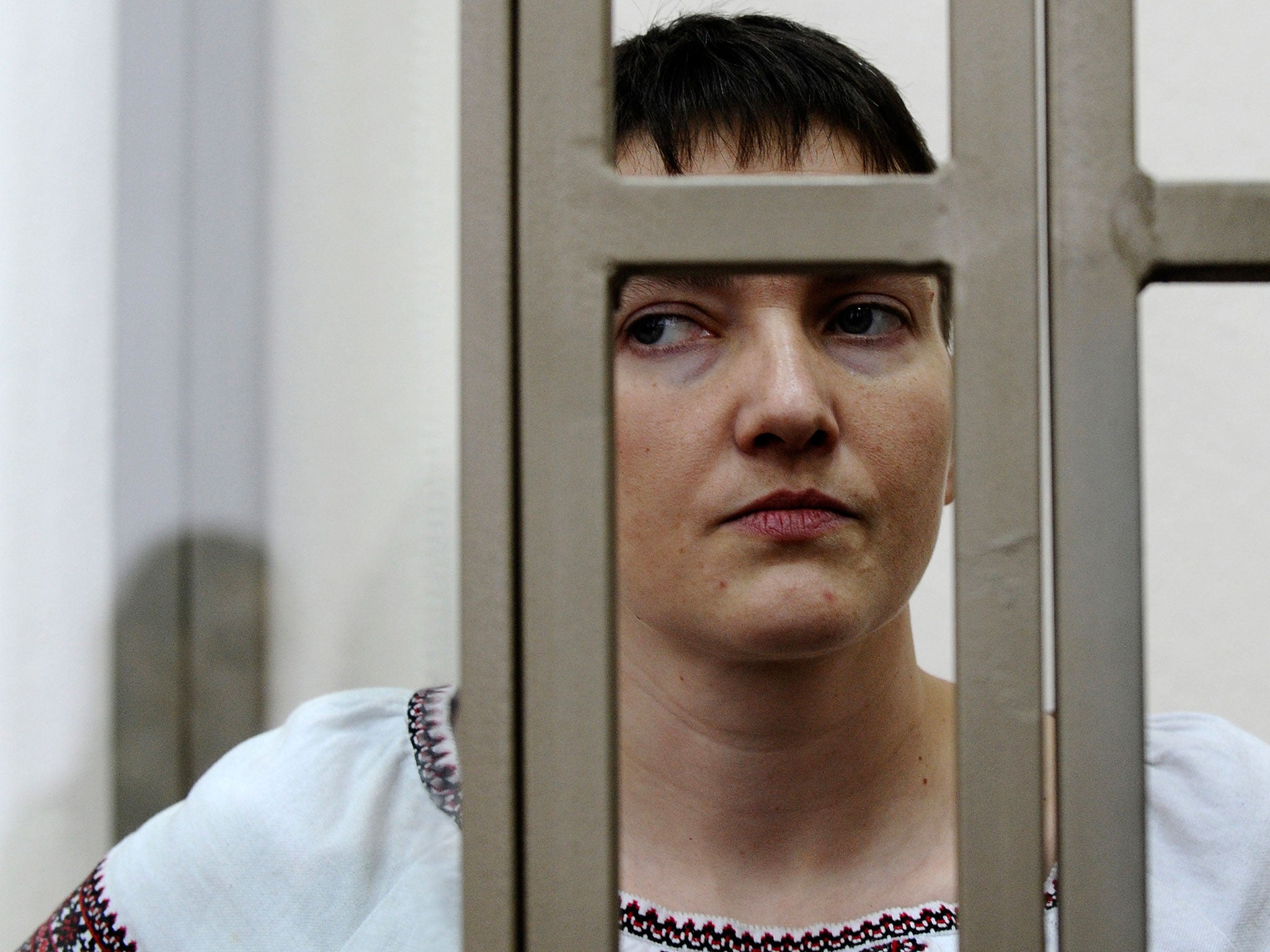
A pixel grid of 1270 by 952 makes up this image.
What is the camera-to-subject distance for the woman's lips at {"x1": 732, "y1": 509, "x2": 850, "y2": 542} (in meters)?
0.58

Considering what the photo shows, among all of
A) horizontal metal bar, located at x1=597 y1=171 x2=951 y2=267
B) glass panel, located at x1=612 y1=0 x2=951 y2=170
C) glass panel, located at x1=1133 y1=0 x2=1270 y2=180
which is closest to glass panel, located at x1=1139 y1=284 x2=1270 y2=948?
glass panel, located at x1=1133 y1=0 x2=1270 y2=180

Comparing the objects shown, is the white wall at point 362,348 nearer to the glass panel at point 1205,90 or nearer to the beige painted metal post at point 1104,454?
the glass panel at point 1205,90

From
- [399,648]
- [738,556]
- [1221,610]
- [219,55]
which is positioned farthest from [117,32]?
[1221,610]

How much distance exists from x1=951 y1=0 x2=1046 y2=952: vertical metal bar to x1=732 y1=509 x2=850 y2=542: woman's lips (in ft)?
0.86

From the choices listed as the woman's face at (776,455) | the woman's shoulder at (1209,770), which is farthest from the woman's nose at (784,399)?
the woman's shoulder at (1209,770)

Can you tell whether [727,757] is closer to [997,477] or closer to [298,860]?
[298,860]

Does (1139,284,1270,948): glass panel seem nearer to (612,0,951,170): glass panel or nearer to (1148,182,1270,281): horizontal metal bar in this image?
(612,0,951,170): glass panel

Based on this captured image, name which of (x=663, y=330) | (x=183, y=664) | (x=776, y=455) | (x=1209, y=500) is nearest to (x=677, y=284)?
(x=663, y=330)

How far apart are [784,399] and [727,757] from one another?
0.94 ft

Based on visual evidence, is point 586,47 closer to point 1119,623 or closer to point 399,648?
point 1119,623

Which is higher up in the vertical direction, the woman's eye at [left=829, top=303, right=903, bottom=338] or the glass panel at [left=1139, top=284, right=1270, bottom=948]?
the woman's eye at [left=829, top=303, right=903, bottom=338]

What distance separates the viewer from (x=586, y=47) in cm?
33

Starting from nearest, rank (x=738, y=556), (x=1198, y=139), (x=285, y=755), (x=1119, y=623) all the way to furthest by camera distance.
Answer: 1. (x=1119, y=623)
2. (x=738, y=556)
3. (x=285, y=755)
4. (x=1198, y=139)

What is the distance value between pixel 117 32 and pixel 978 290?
1045 mm
